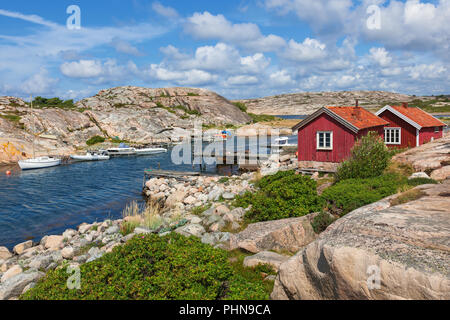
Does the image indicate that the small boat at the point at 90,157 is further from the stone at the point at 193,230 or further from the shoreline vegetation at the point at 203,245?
the stone at the point at 193,230

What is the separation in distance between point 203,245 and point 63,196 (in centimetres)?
2381

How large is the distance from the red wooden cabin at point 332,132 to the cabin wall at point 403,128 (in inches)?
116

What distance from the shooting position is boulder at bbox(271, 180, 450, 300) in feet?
13.8

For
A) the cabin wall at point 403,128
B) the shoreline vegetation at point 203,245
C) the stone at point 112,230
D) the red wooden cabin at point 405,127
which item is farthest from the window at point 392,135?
the stone at point 112,230

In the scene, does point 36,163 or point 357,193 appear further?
point 36,163

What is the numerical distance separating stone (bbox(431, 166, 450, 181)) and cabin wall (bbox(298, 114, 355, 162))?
24.1ft

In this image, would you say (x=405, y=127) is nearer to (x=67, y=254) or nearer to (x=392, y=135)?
(x=392, y=135)

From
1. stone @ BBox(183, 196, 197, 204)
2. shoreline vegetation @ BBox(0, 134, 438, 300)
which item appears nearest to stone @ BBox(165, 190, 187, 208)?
shoreline vegetation @ BBox(0, 134, 438, 300)

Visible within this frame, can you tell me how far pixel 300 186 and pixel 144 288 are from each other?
365 inches

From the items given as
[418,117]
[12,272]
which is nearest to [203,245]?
[12,272]

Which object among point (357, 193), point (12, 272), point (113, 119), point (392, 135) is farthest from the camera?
point (113, 119)

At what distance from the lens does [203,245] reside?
828cm

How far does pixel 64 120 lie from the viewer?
65750 millimetres

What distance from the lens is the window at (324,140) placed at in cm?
2289
